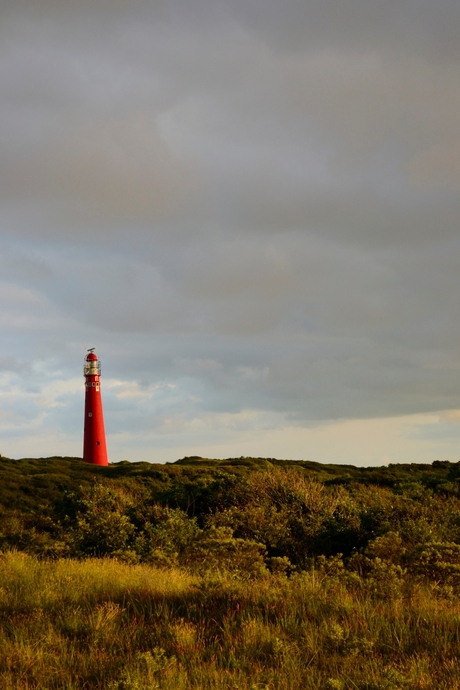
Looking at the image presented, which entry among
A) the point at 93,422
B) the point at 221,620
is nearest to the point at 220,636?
the point at 221,620

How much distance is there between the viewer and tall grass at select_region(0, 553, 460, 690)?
5707 millimetres

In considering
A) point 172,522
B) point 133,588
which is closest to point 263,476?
point 172,522

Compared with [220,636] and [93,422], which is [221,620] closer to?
[220,636]

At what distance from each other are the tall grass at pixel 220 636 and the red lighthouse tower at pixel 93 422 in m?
42.9

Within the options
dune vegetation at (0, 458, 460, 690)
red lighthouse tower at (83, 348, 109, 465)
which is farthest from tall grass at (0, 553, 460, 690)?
red lighthouse tower at (83, 348, 109, 465)

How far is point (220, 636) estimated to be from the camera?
6719mm

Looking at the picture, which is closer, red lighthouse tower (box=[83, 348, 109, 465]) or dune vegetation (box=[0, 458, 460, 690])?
dune vegetation (box=[0, 458, 460, 690])

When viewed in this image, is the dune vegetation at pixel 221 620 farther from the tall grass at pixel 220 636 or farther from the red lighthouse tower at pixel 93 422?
the red lighthouse tower at pixel 93 422

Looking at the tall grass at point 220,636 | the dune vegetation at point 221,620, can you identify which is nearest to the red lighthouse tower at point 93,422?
the dune vegetation at point 221,620

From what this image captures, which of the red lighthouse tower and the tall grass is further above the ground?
the red lighthouse tower

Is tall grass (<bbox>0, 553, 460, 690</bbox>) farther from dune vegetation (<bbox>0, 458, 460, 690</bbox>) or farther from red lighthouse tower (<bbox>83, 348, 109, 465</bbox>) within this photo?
red lighthouse tower (<bbox>83, 348, 109, 465</bbox>)

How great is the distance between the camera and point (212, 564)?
36.7ft

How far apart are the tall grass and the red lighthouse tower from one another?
4294cm

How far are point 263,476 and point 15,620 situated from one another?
50.7ft
